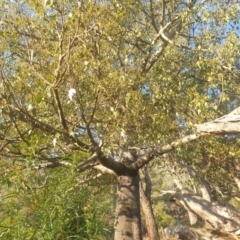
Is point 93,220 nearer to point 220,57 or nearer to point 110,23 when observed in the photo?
point 110,23

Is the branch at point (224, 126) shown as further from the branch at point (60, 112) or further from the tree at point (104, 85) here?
the branch at point (60, 112)

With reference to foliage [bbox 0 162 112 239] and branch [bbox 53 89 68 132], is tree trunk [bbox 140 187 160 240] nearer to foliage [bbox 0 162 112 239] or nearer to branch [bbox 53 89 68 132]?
branch [bbox 53 89 68 132]

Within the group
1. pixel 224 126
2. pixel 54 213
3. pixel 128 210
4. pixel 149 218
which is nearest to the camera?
pixel 54 213

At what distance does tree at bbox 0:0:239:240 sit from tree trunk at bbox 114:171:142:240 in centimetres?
2

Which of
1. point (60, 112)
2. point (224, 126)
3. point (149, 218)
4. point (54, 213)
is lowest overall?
point (54, 213)

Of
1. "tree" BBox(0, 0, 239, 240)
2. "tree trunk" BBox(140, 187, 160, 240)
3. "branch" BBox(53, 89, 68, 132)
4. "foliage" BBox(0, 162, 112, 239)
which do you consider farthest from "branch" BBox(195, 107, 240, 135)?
"tree trunk" BBox(140, 187, 160, 240)

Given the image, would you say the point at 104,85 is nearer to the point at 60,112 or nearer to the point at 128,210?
the point at 60,112

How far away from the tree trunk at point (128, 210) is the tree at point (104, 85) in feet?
0.08

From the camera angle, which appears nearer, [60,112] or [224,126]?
[60,112]

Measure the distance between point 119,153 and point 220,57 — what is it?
3141mm

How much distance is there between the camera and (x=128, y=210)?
8.88 meters

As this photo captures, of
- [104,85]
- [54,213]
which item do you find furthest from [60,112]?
[54,213]

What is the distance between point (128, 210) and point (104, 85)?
3.70 m

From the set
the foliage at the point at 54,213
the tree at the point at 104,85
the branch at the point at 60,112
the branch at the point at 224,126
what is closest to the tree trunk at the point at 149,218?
the tree at the point at 104,85
